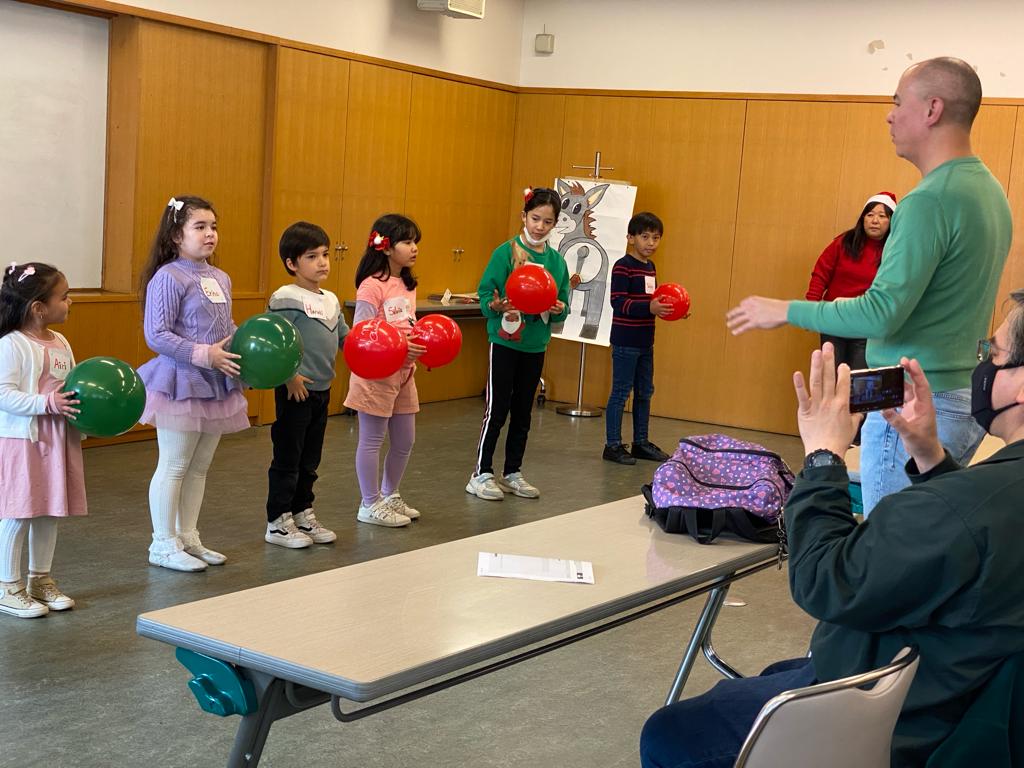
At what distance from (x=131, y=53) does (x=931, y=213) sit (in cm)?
472

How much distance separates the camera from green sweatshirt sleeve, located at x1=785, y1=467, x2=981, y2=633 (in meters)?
1.61

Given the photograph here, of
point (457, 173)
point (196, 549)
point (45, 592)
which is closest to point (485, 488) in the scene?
point (196, 549)

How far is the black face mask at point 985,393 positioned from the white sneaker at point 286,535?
3152 millimetres

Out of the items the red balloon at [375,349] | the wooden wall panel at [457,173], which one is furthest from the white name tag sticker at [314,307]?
the wooden wall panel at [457,173]

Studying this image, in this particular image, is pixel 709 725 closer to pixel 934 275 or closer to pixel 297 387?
pixel 934 275

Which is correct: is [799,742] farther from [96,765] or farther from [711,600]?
[96,765]

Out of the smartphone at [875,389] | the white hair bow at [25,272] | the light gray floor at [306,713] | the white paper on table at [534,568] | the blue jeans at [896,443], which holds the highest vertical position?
the smartphone at [875,389]

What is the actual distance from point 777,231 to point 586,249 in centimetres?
134

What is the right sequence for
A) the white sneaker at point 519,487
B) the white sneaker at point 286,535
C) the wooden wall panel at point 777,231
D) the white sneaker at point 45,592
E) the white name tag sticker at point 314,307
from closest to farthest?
the white sneaker at point 45,592 → the white name tag sticker at point 314,307 → the white sneaker at point 286,535 → the white sneaker at point 519,487 → the wooden wall panel at point 777,231

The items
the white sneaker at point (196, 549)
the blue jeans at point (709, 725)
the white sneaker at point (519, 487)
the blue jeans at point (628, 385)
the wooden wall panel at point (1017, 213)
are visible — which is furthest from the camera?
the wooden wall panel at point (1017, 213)

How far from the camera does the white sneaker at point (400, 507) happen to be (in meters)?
5.08

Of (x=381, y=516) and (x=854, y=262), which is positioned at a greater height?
(x=854, y=262)

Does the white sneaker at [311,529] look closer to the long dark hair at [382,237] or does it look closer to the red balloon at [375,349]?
the red balloon at [375,349]

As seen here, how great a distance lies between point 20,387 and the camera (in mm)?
3539
